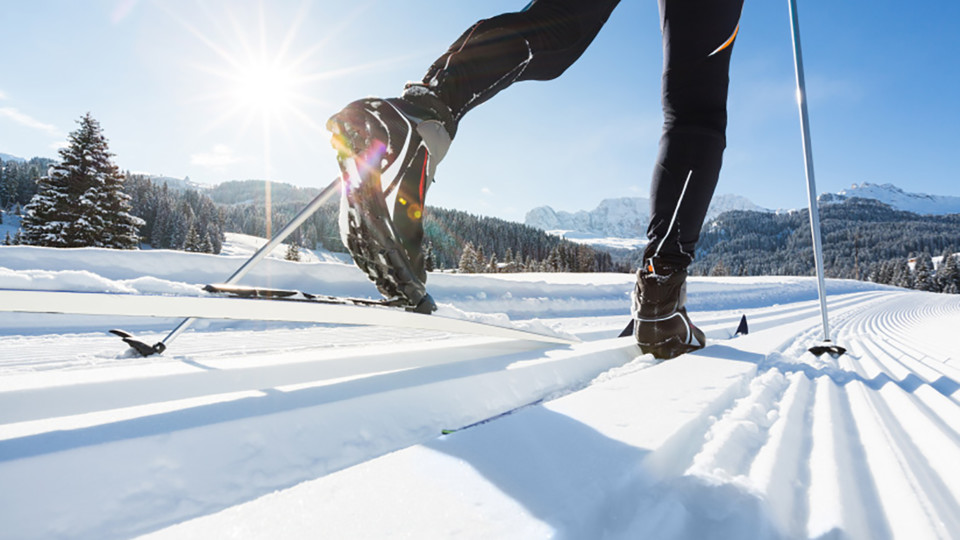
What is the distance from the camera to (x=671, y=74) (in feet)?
3.86

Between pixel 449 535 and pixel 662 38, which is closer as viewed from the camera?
pixel 449 535

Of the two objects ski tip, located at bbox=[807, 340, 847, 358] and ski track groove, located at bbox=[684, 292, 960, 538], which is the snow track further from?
ski tip, located at bbox=[807, 340, 847, 358]

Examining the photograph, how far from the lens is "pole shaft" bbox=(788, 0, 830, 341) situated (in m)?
1.51

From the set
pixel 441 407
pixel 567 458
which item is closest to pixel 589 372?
pixel 441 407

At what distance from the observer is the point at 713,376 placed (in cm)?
77

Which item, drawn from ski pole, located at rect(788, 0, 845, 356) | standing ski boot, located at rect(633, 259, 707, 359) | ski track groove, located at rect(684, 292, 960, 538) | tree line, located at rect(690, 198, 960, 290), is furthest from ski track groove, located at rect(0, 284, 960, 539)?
tree line, located at rect(690, 198, 960, 290)

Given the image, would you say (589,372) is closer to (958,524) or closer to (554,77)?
(958,524)

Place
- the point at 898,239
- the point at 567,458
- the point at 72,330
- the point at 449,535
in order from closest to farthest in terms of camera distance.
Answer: the point at 449,535 < the point at 567,458 < the point at 72,330 < the point at 898,239

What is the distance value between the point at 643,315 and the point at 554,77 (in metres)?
0.76

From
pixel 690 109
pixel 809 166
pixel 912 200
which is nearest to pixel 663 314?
pixel 690 109

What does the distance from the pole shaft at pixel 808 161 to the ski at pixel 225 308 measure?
1.14 meters

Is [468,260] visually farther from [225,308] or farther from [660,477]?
[660,477]

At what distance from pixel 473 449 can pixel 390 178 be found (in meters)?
0.71

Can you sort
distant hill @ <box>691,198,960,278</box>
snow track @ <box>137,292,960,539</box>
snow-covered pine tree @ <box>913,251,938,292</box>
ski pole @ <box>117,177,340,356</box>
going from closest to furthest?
snow track @ <box>137,292,960,539</box>, ski pole @ <box>117,177,340,356</box>, snow-covered pine tree @ <box>913,251,938,292</box>, distant hill @ <box>691,198,960,278</box>
